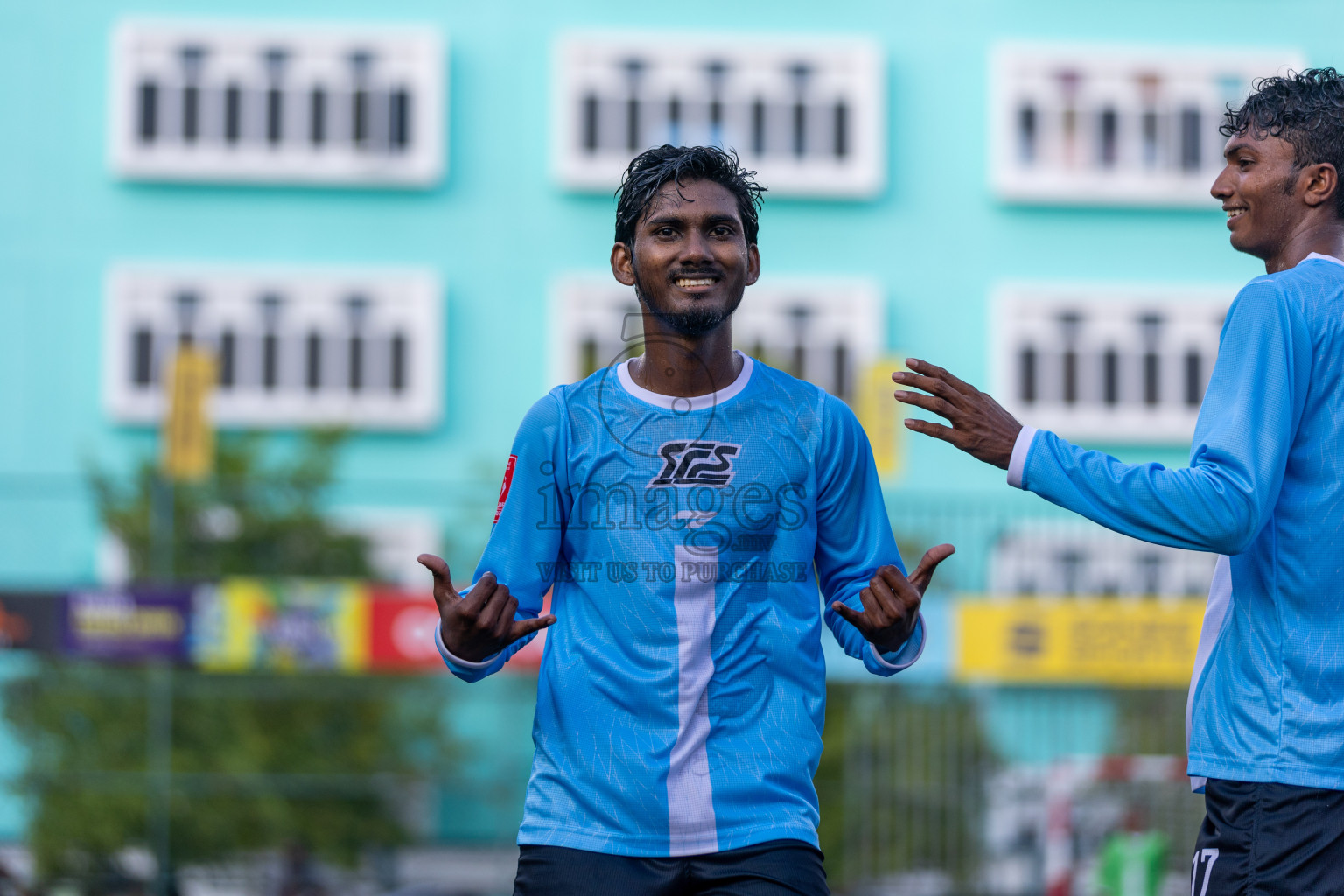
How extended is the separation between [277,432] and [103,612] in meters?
12.8

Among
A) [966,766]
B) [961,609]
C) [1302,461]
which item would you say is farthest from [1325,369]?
[966,766]

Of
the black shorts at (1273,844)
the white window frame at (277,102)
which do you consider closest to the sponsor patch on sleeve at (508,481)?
the black shorts at (1273,844)

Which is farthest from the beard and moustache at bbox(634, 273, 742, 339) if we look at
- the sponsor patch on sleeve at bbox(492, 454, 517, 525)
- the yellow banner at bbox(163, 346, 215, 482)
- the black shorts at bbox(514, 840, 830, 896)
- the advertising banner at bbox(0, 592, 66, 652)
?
the yellow banner at bbox(163, 346, 215, 482)

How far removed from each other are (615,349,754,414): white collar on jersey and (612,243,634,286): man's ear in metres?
0.29

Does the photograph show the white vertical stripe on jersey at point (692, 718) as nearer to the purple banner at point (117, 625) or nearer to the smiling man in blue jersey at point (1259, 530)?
the smiling man in blue jersey at point (1259, 530)

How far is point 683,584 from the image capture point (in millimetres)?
3701

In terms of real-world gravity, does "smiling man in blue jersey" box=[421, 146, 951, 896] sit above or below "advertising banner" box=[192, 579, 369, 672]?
above

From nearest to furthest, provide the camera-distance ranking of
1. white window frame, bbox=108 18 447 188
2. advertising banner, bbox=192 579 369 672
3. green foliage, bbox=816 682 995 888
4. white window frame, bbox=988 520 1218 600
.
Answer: advertising banner, bbox=192 579 369 672 → green foliage, bbox=816 682 995 888 → white window frame, bbox=988 520 1218 600 → white window frame, bbox=108 18 447 188

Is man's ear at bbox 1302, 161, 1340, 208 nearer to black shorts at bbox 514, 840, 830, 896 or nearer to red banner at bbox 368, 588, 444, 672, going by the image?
black shorts at bbox 514, 840, 830, 896

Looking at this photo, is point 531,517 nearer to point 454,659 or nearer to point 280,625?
point 454,659

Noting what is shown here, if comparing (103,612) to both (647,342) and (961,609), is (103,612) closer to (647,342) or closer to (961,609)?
(961,609)

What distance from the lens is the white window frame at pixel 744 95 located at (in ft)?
85.3

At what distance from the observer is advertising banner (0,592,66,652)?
40.5 ft

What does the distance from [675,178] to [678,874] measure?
1.62 metres
